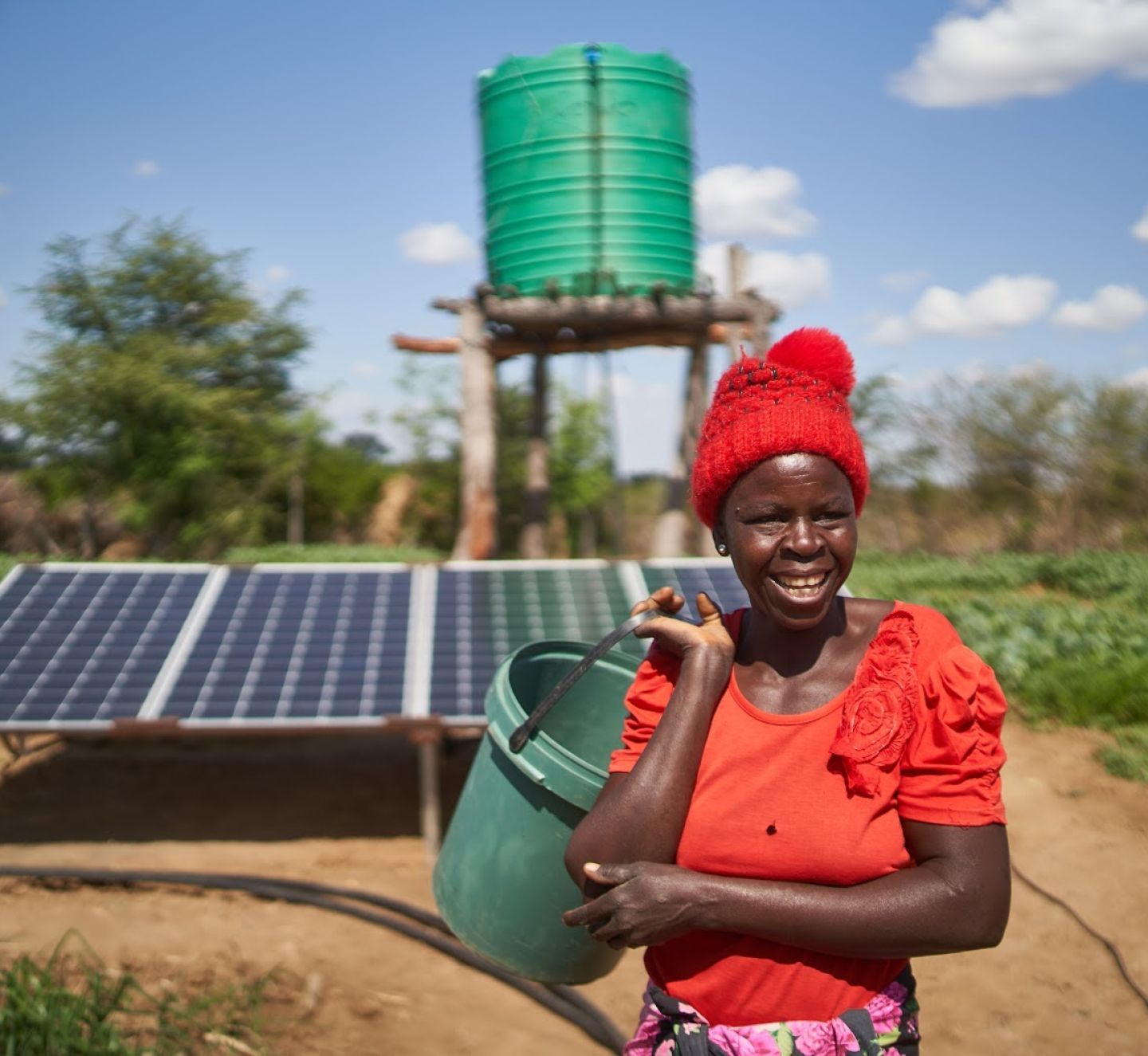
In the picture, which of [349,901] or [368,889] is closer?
[349,901]

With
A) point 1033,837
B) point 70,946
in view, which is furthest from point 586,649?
point 1033,837

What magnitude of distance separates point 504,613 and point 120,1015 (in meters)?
3.18

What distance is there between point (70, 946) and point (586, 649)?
3679 mm

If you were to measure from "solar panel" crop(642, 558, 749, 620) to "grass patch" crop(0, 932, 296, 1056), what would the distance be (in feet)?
10.8

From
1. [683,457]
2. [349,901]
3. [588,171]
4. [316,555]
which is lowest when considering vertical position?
[349,901]

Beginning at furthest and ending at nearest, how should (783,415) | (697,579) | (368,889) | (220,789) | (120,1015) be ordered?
(220,789)
(697,579)
(368,889)
(120,1015)
(783,415)

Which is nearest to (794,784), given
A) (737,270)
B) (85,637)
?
(85,637)

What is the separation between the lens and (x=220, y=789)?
7578mm

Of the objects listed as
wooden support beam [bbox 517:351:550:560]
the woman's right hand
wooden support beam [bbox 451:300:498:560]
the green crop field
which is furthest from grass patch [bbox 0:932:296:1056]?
wooden support beam [bbox 517:351:550:560]

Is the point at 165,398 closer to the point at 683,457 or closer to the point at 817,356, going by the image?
the point at 683,457

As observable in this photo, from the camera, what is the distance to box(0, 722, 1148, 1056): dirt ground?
4574 millimetres

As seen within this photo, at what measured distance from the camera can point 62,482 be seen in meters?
22.1

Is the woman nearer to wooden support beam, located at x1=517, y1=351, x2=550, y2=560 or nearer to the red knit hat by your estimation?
the red knit hat

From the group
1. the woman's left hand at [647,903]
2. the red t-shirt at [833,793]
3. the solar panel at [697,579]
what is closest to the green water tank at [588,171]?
the solar panel at [697,579]
